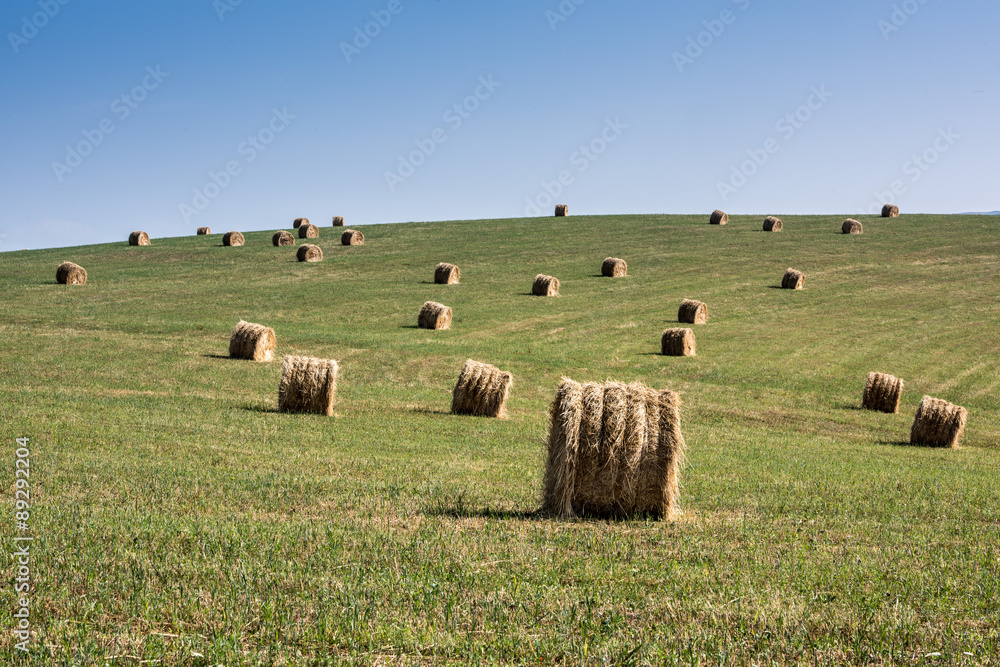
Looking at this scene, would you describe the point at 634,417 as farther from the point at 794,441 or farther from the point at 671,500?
the point at 794,441

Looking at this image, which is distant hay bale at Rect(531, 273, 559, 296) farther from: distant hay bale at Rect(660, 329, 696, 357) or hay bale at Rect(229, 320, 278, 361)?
hay bale at Rect(229, 320, 278, 361)

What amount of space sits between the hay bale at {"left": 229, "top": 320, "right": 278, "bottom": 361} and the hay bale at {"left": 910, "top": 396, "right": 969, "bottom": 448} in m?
21.5

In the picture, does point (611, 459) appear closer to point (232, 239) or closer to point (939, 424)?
point (939, 424)

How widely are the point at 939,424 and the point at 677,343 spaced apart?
13.0m

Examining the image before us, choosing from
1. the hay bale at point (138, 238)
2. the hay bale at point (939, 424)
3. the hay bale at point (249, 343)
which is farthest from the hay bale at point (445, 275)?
the hay bale at point (138, 238)

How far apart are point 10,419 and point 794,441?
18.0 m

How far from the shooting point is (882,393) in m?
27.4

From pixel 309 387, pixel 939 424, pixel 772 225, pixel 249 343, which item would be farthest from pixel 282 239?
pixel 939 424

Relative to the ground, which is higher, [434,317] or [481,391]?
[434,317]

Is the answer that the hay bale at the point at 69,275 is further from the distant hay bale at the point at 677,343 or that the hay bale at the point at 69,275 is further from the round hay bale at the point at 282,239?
the distant hay bale at the point at 677,343

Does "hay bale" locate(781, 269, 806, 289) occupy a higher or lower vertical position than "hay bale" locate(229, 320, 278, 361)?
higher

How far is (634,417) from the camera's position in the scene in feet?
37.7

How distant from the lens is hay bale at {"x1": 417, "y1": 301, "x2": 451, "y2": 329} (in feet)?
129

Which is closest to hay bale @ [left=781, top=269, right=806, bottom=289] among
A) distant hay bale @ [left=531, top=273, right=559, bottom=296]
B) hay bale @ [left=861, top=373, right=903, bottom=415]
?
distant hay bale @ [left=531, top=273, right=559, bottom=296]
